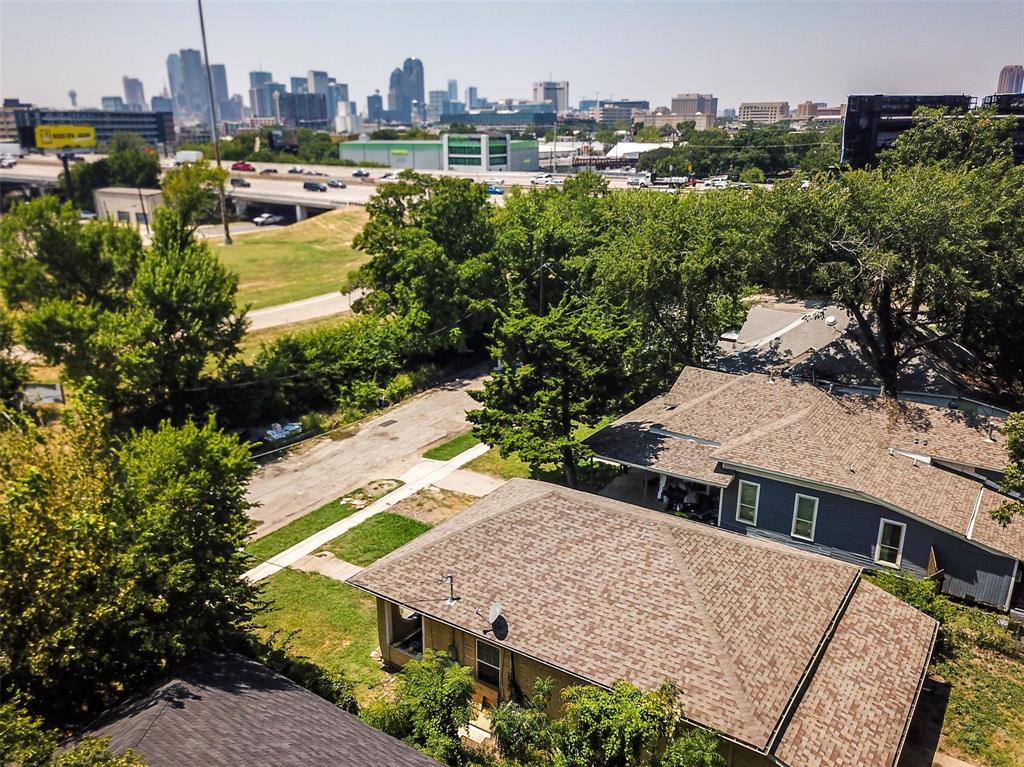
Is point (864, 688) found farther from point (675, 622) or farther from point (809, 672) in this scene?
point (675, 622)

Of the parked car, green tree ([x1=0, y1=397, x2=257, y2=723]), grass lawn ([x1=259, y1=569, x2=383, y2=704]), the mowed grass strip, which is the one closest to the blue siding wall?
grass lawn ([x1=259, y1=569, x2=383, y2=704])

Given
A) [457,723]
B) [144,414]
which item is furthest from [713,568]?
[144,414]

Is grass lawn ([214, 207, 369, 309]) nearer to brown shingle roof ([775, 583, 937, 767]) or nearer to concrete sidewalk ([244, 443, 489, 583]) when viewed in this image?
concrete sidewalk ([244, 443, 489, 583])

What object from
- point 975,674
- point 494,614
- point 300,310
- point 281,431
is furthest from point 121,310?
point 975,674

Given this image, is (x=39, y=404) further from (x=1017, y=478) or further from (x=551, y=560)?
(x=1017, y=478)

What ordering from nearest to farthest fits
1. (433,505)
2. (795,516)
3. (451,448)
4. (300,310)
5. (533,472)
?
(795,516) → (433,505) → (533,472) → (451,448) → (300,310)
